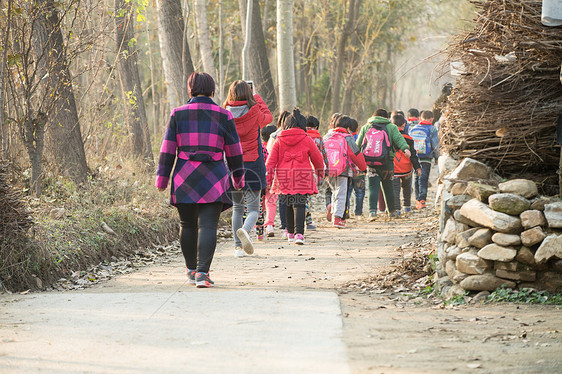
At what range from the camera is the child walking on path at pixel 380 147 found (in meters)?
13.8

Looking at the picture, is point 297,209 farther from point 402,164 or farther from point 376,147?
point 402,164

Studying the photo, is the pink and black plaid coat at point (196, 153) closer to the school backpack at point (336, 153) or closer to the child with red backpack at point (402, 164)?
the school backpack at point (336, 153)

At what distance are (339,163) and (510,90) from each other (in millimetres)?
5378

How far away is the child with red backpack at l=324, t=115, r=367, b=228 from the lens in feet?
41.7

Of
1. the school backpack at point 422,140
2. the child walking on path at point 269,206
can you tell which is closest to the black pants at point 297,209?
the child walking on path at point 269,206

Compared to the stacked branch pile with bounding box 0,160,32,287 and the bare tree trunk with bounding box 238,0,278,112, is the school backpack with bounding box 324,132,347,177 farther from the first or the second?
the bare tree trunk with bounding box 238,0,278,112

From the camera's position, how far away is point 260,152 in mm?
9938

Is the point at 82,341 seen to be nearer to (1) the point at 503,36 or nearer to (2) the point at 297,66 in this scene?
(1) the point at 503,36

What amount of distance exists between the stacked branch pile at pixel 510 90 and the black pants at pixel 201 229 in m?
2.67

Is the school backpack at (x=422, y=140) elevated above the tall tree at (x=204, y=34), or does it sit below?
below

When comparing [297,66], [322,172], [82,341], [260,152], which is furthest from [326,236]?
[297,66]

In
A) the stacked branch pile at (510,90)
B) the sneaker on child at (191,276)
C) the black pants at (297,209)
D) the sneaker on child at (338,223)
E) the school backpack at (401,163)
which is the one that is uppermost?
the stacked branch pile at (510,90)

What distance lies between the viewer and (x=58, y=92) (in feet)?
38.3

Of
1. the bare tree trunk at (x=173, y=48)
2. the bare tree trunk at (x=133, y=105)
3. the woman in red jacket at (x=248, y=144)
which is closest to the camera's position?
the woman in red jacket at (x=248, y=144)
